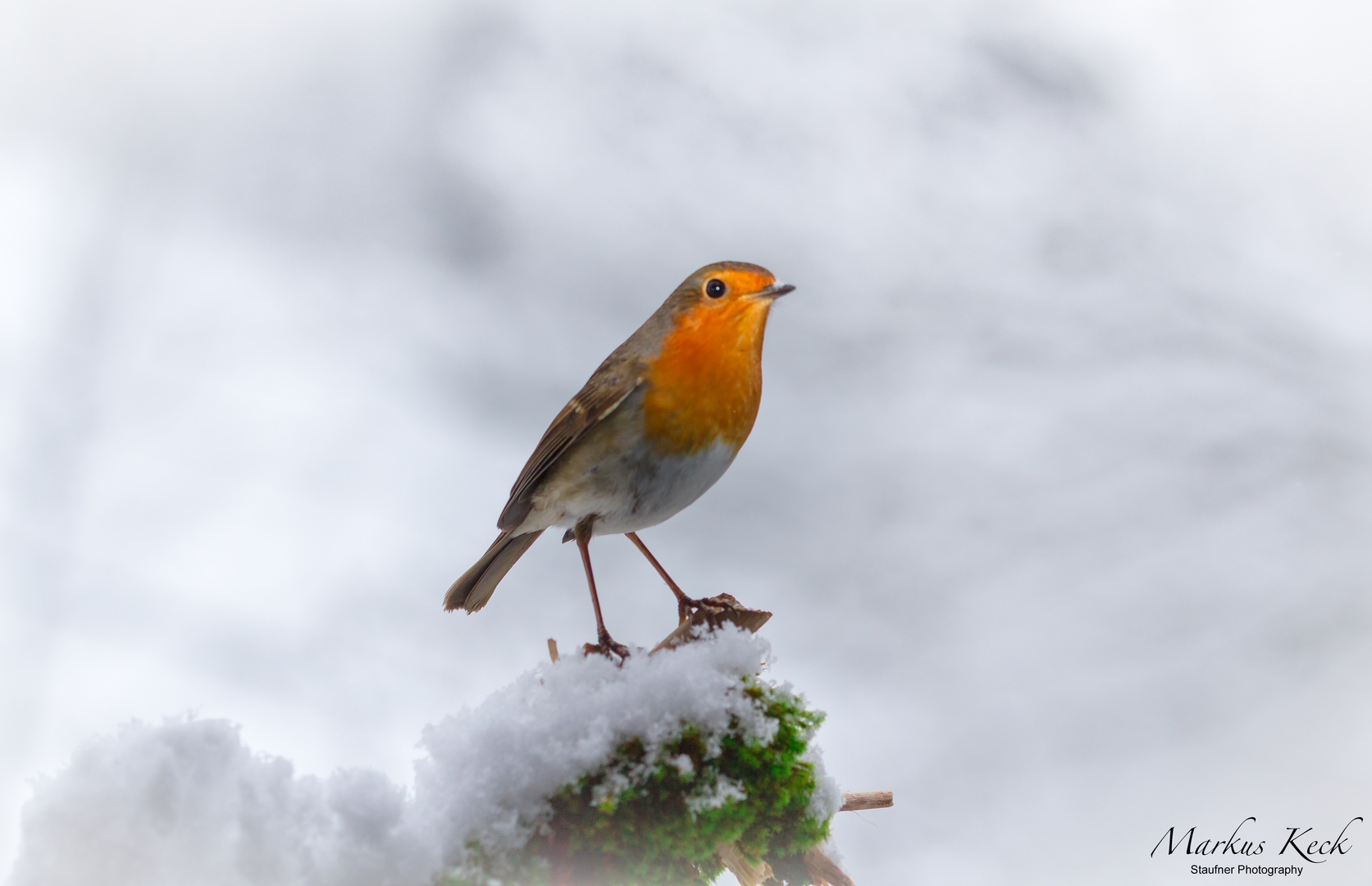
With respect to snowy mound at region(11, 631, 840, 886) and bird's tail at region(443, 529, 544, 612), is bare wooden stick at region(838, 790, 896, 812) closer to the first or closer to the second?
snowy mound at region(11, 631, 840, 886)

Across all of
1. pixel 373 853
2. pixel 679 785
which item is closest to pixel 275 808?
pixel 373 853

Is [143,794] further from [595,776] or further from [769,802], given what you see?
[769,802]

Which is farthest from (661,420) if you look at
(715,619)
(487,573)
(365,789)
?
(365,789)

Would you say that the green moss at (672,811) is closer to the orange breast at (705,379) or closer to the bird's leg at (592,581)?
the bird's leg at (592,581)

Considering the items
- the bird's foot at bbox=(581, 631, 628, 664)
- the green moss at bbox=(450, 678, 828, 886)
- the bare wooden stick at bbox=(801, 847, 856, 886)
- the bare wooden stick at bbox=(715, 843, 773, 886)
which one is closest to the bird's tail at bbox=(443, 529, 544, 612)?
the bird's foot at bbox=(581, 631, 628, 664)

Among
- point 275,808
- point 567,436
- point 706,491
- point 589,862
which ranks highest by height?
point 567,436

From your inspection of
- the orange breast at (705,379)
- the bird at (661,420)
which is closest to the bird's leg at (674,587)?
the bird at (661,420)
